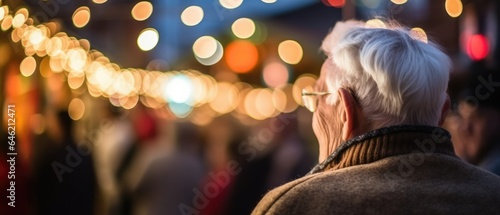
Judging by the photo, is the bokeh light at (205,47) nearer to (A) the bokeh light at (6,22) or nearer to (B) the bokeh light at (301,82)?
(B) the bokeh light at (301,82)

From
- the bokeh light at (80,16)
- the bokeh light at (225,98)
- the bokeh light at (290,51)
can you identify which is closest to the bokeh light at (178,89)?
the bokeh light at (225,98)

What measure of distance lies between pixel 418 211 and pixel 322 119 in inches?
20.0

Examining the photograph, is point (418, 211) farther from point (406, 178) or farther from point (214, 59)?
point (214, 59)

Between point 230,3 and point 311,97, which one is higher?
point 230,3

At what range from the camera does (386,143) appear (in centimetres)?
228

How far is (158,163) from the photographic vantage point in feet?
18.0

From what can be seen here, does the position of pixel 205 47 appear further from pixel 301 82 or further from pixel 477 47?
pixel 477 47

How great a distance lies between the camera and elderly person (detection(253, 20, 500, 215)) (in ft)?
7.11

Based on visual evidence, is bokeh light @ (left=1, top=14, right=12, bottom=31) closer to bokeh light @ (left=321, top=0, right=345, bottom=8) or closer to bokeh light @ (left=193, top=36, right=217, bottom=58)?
bokeh light @ (left=321, top=0, right=345, bottom=8)

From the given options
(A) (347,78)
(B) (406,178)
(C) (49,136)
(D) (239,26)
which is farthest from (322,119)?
(D) (239,26)

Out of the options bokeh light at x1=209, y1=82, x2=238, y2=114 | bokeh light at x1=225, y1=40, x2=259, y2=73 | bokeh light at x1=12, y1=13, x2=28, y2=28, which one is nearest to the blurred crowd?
bokeh light at x1=12, y1=13, x2=28, y2=28

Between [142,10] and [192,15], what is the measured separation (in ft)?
2.30

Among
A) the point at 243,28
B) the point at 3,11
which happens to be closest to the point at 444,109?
the point at 3,11

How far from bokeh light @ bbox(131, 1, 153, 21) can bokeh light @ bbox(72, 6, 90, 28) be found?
768 millimetres
